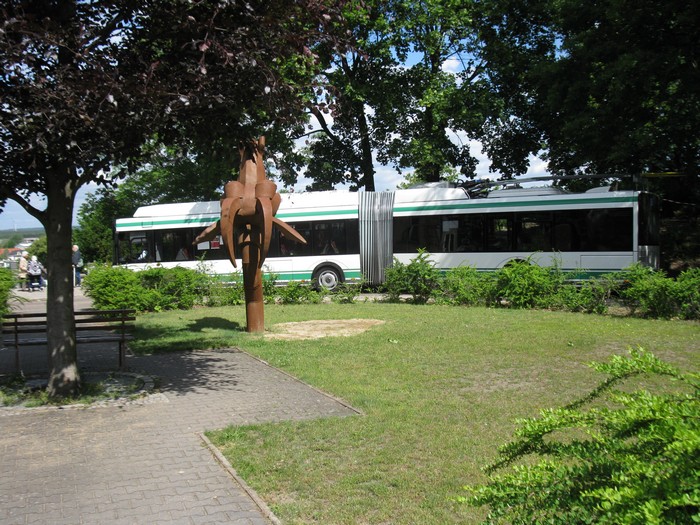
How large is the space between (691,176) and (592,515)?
2490cm

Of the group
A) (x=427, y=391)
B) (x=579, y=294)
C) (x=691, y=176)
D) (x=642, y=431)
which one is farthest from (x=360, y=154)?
(x=642, y=431)

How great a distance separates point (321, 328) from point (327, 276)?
990 centimetres

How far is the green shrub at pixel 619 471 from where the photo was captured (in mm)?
1724

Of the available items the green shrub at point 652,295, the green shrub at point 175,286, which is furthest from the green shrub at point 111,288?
the green shrub at point 652,295

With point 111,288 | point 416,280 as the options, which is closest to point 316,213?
point 416,280

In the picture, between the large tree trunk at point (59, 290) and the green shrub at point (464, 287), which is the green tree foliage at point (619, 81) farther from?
the large tree trunk at point (59, 290)

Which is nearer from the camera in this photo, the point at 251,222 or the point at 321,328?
the point at 251,222

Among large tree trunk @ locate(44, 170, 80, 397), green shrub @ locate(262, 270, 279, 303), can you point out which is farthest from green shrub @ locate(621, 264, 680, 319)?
large tree trunk @ locate(44, 170, 80, 397)

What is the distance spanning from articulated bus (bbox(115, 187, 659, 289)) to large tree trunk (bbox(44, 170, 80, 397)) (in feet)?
42.0

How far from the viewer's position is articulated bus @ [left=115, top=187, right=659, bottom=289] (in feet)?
61.5

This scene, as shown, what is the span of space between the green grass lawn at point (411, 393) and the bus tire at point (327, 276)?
7.89 m

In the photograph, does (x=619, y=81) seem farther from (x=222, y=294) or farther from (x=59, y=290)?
(x=59, y=290)

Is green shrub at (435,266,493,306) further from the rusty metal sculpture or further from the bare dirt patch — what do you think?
the rusty metal sculpture

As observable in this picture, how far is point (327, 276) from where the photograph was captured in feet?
74.3
